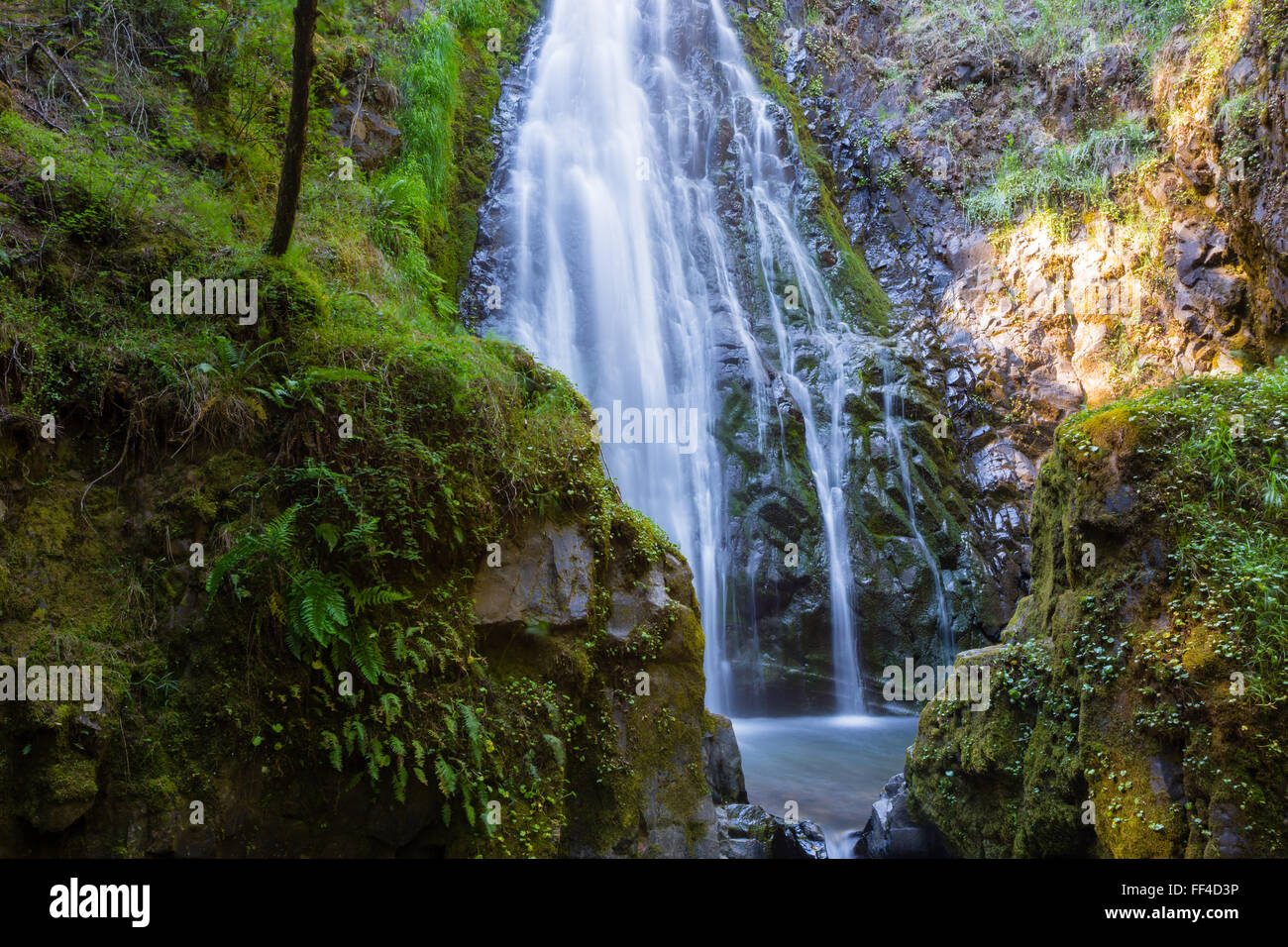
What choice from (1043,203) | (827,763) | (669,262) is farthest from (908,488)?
(1043,203)

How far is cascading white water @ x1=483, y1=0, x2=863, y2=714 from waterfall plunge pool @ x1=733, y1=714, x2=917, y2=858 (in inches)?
27.4

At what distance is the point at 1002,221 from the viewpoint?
1642 cm

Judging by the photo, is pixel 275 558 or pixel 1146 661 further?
pixel 1146 661

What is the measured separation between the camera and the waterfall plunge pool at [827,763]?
812cm

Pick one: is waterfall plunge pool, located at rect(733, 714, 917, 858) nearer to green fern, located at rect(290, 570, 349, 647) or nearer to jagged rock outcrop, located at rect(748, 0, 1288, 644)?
jagged rock outcrop, located at rect(748, 0, 1288, 644)

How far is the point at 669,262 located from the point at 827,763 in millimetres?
9930

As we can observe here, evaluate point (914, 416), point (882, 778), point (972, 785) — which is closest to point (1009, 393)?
point (914, 416)

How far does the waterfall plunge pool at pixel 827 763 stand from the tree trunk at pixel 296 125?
716cm

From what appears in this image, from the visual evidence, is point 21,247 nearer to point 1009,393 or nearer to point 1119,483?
point 1119,483

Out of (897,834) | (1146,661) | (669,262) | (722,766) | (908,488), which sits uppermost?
(669,262)

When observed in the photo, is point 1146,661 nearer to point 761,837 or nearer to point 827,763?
point 761,837

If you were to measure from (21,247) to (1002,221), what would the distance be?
1725 centimetres

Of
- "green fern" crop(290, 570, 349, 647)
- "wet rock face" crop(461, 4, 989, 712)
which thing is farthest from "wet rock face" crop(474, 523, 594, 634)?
"wet rock face" crop(461, 4, 989, 712)

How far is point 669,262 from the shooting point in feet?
49.3
